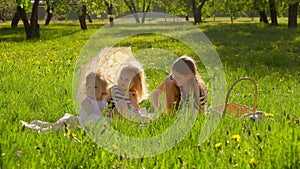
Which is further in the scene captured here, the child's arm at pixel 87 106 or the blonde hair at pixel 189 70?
the blonde hair at pixel 189 70

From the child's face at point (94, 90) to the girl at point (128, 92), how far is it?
0.14 m

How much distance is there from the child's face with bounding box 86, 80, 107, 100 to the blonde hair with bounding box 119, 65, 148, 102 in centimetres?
35

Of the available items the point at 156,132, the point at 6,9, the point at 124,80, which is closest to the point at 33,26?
the point at 124,80

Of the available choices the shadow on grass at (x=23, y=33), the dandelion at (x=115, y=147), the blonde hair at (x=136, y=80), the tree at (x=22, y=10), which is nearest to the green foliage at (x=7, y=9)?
the tree at (x=22, y=10)

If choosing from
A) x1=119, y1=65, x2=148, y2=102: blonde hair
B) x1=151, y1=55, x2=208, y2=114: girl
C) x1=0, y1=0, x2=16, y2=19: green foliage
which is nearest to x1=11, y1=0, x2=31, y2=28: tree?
x1=119, y1=65, x2=148, y2=102: blonde hair

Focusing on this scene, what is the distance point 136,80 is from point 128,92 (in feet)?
0.96

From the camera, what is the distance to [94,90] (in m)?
5.80

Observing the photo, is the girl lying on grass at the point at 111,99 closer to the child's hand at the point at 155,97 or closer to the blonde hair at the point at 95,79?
the blonde hair at the point at 95,79

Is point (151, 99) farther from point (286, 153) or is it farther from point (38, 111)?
point (286, 153)

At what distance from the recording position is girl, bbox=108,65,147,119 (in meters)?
5.64

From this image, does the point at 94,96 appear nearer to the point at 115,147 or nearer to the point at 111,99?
the point at 111,99

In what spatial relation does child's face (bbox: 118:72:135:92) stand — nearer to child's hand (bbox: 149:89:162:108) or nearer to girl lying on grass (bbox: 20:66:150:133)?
girl lying on grass (bbox: 20:66:150:133)

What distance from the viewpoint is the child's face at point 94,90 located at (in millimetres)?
5781

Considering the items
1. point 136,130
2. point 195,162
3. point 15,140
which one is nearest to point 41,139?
point 15,140
